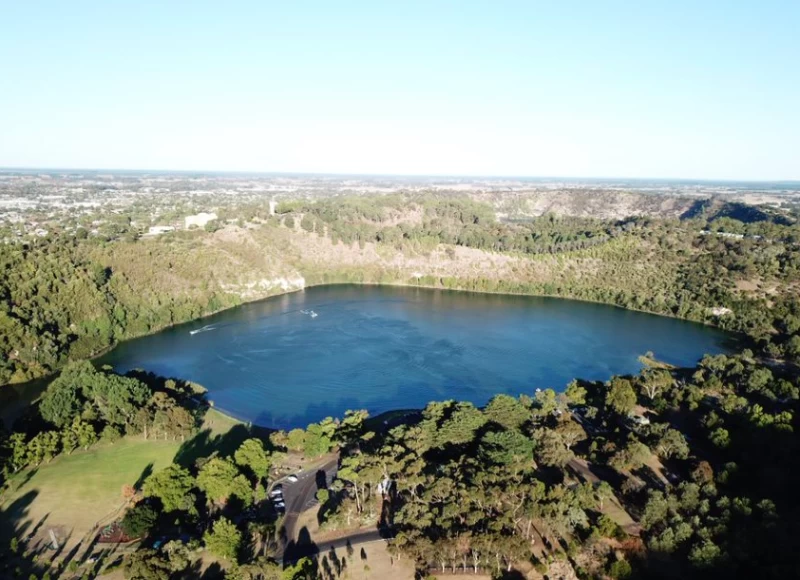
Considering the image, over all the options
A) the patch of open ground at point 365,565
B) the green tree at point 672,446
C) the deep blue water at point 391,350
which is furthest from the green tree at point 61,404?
the green tree at point 672,446

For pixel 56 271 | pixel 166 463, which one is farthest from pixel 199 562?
pixel 56 271

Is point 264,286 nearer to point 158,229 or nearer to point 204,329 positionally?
point 204,329

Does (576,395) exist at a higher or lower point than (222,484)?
lower

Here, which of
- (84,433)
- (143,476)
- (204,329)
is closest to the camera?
(143,476)

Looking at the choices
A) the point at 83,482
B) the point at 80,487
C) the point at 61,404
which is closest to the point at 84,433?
the point at 61,404

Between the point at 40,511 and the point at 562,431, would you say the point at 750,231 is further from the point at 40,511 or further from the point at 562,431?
the point at 40,511

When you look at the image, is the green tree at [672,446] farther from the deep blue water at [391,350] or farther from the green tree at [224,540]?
the green tree at [224,540]
